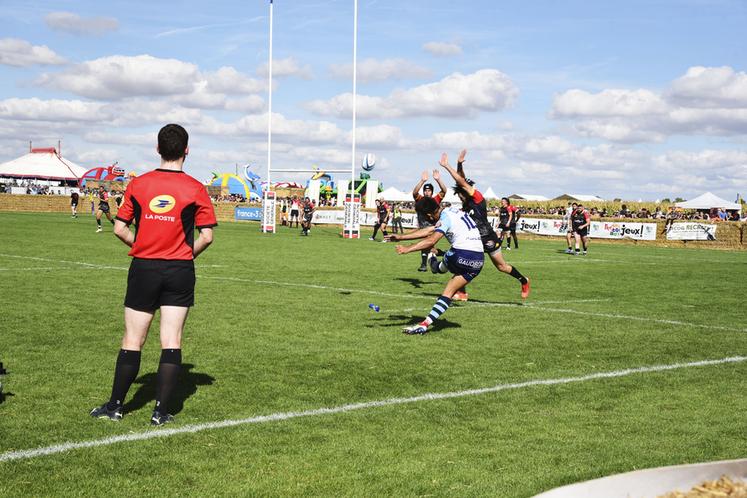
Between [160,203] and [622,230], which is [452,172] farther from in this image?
[622,230]

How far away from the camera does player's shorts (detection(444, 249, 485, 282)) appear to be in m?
11.0

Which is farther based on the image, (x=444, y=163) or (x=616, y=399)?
(x=444, y=163)

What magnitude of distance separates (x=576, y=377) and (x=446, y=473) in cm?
359

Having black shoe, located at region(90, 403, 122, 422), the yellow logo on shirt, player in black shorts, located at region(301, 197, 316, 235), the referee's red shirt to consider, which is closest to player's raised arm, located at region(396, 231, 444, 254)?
the referee's red shirt

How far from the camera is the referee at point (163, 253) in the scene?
20.2 feet

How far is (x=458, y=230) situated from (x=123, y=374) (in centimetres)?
577

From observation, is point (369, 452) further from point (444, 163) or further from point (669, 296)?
point (669, 296)

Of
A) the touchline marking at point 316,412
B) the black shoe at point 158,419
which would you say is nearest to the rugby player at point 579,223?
the touchline marking at point 316,412

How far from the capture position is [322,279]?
61.4 feet

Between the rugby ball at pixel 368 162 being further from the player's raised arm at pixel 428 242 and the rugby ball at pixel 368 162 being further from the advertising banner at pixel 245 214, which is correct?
the player's raised arm at pixel 428 242

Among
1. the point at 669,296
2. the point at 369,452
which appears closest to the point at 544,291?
the point at 669,296

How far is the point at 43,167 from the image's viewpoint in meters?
105

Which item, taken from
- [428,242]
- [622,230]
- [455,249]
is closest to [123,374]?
[428,242]

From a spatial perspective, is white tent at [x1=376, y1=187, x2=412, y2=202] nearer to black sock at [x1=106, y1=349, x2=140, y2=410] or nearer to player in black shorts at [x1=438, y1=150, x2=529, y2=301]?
player in black shorts at [x1=438, y1=150, x2=529, y2=301]
